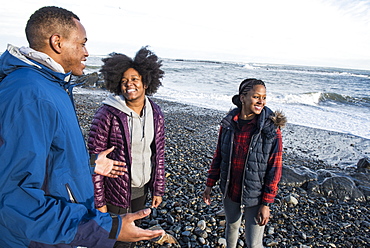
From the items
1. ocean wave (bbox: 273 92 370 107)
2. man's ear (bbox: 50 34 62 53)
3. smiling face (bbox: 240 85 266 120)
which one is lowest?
ocean wave (bbox: 273 92 370 107)

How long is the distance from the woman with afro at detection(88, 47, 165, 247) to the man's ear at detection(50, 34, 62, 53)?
4.25ft

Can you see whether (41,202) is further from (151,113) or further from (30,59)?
(151,113)

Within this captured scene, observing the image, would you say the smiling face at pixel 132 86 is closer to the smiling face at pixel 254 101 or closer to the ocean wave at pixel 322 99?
the smiling face at pixel 254 101

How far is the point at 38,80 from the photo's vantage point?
144cm

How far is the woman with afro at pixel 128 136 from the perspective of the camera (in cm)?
309

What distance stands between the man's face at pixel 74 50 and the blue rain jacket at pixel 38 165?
0.23m

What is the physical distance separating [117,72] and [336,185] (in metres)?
6.31

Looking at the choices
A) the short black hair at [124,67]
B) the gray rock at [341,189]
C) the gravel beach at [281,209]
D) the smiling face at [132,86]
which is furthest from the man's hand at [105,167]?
the gray rock at [341,189]

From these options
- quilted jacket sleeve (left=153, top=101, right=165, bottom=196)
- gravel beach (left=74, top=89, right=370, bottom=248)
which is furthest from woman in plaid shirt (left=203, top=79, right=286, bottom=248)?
gravel beach (left=74, top=89, right=370, bottom=248)

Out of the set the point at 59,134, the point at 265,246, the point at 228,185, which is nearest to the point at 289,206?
the point at 265,246

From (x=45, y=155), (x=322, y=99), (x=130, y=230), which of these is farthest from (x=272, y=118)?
(x=322, y=99)

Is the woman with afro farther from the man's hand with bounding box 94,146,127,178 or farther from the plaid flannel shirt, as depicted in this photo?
the plaid flannel shirt

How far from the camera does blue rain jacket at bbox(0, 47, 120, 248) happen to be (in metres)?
1.25

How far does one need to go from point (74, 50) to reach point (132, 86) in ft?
5.07
